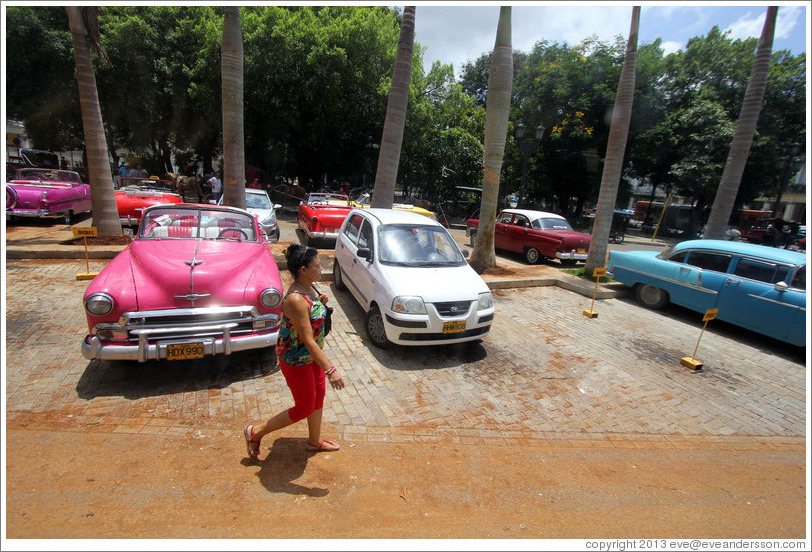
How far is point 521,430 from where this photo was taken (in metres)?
3.90

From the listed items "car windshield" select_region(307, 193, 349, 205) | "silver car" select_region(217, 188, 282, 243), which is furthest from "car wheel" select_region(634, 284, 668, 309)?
"car windshield" select_region(307, 193, 349, 205)

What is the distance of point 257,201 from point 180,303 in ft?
28.1

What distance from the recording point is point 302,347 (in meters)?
2.89

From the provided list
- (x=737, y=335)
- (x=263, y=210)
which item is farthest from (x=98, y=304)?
(x=737, y=335)

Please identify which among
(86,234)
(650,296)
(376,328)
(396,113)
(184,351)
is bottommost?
(376,328)

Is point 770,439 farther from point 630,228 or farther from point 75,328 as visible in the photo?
point 630,228

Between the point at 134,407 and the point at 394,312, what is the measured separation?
283 cm

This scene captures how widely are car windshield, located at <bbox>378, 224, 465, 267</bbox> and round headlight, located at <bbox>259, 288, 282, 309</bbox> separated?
1.81 metres

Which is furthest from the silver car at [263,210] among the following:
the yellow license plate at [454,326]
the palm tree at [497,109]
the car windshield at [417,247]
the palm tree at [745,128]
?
the palm tree at [745,128]

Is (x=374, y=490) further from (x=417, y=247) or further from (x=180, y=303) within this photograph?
(x=417, y=247)

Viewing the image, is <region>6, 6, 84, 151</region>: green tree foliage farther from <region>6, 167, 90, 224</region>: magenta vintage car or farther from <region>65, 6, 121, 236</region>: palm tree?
<region>65, 6, 121, 236</region>: palm tree

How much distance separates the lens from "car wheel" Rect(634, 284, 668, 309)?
7977mm

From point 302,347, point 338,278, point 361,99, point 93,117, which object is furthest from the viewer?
point 361,99

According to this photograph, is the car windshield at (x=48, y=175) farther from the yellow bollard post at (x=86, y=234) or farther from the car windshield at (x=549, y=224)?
the car windshield at (x=549, y=224)
